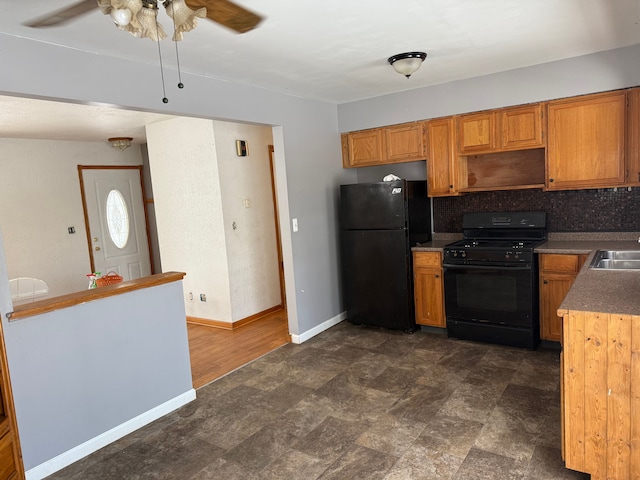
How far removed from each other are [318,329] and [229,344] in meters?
0.89

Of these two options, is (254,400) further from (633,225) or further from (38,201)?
(38,201)

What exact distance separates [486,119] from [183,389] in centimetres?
328

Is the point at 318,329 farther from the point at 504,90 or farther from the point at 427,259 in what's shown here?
the point at 504,90

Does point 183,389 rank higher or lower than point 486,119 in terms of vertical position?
lower

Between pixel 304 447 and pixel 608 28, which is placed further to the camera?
pixel 608 28

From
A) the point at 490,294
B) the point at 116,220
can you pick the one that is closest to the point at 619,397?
the point at 490,294

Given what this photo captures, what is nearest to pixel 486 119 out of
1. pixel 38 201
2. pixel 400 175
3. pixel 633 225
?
pixel 400 175

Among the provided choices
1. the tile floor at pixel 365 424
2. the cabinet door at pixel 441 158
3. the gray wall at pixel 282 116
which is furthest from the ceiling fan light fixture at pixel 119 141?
the cabinet door at pixel 441 158

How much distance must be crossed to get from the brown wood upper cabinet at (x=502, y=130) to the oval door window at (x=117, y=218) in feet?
15.5

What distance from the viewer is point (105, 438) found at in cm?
260

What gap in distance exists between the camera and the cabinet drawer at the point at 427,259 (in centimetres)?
404

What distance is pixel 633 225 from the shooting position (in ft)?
11.7

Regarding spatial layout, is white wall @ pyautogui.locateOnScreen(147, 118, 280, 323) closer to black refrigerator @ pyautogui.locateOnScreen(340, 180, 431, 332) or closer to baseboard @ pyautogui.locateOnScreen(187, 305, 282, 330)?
baseboard @ pyautogui.locateOnScreen(187, 305, 282, 330)

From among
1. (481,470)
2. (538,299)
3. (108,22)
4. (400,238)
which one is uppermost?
(108,22)
